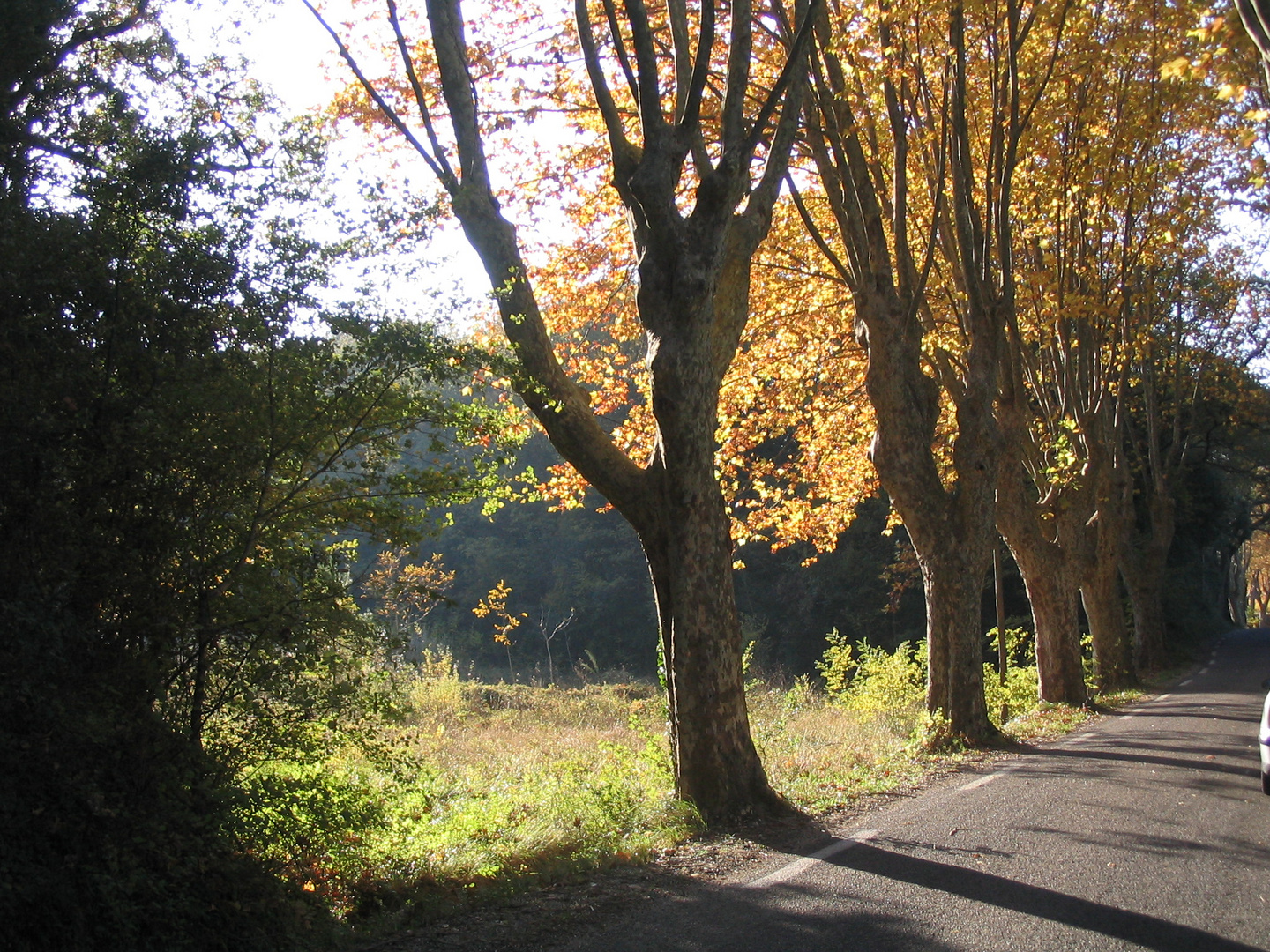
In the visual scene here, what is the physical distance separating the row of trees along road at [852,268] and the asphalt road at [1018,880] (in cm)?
158

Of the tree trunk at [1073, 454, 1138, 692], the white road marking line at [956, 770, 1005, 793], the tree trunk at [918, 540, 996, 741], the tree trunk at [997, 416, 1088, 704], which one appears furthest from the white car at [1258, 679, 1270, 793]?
the tree trunk at [1073, 454, 1138, 692]

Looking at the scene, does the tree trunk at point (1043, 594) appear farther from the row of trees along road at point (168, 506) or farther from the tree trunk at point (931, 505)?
the row of trees along road at point (168, 506)

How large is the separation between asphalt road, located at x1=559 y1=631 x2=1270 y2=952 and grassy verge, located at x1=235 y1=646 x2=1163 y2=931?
1108 millimetres

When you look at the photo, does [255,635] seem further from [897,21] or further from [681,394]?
[897,21]

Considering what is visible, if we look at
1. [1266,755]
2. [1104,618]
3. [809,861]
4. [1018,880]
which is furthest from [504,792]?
[1104,618]

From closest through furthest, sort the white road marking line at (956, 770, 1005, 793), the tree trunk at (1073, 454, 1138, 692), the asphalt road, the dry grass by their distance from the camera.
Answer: the asphalt road → the white road marking line at (956, 770, 1005, 793) → the dry grass → the tree trunk at (1073, 454, 1138, 692)

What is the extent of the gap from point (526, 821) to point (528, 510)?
48342 millimetres

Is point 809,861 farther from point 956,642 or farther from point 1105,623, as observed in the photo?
point 1105,623

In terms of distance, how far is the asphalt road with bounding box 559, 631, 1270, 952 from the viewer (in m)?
4.67

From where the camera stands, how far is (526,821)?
25.1ft

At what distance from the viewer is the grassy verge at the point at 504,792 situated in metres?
5.40

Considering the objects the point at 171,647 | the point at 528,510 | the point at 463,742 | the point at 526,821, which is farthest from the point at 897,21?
the point at 528,510

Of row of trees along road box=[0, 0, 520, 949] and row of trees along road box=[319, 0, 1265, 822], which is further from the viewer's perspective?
row of trees along road box=[319, 0, 1265, 822]

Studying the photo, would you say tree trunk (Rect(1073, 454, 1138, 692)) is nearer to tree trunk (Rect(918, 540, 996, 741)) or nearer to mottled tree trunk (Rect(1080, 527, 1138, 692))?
mottled tree trunk (Rect(1080, 527, 1138, 692))
